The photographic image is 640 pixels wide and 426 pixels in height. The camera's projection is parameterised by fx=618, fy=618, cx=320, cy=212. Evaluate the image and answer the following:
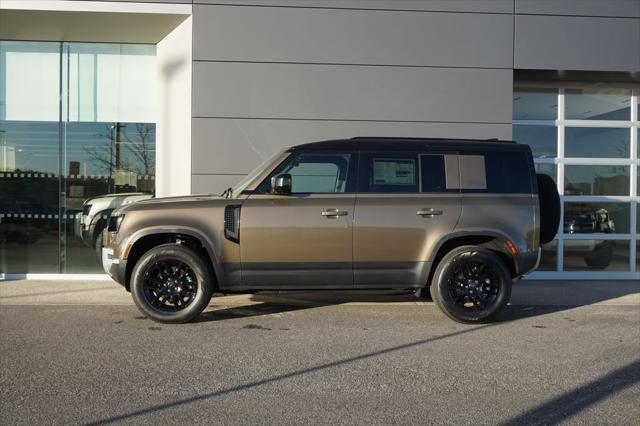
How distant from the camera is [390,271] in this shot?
23.8ft

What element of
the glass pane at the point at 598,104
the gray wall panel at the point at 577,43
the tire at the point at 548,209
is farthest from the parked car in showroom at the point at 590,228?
the tire at the point at 548,209

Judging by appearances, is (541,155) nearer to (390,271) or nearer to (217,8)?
(390,271)

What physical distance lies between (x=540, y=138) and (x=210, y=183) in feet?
19.9

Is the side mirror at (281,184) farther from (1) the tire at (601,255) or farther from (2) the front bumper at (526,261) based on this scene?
(1) the tire at (601,255)

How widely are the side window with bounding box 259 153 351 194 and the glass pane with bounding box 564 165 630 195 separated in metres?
5.83

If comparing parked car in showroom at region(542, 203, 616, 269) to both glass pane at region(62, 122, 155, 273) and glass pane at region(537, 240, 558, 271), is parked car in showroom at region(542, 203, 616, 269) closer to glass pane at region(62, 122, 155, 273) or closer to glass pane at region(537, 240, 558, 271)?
glass pane at region(537, 240, 558, 271)

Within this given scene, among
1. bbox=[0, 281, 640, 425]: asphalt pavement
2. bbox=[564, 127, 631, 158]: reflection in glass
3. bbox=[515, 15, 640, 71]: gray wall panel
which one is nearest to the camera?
bbox=[0, 281, 640, 425]: asphalt pavement

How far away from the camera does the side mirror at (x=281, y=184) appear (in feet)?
22.6

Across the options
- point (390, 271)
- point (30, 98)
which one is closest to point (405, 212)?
point (390, 271)

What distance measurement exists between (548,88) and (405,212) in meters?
5.77

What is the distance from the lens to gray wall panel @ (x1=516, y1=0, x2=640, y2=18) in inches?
409

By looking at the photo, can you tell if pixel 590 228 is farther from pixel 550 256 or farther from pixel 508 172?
pixel 508 172

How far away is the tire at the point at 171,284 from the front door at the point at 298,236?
0.51 meters

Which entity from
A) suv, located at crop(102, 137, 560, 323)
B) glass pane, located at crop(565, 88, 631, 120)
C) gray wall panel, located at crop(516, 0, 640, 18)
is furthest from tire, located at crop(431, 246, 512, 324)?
glass pane, located at crop(565, 88, 631, 120)
